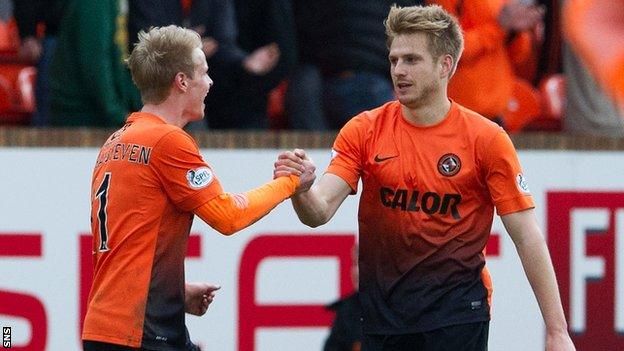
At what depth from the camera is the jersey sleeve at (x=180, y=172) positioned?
5648mm

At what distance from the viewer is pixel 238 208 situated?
577 cm

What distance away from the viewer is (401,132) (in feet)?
20.3

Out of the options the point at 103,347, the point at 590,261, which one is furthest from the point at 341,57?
the point at 103,347

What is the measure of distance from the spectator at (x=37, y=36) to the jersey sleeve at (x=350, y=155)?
2740mm

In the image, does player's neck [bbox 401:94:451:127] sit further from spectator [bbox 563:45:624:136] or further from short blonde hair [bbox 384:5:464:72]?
spectator [bbox 563:45:624:136]

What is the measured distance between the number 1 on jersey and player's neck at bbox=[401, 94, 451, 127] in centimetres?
124

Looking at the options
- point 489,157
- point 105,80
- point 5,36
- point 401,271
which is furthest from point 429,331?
point 5,36

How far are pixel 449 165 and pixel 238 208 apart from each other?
33.9 inches

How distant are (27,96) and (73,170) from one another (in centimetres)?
47

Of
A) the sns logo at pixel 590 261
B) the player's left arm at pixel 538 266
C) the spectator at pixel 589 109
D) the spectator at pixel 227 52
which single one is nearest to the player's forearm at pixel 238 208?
the player's left arm at pixel 538 266

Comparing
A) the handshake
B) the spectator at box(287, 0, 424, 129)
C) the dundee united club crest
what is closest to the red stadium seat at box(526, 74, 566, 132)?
the spectator at box(287, 0, 424, 129)

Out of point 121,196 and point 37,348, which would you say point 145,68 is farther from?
point 37,348

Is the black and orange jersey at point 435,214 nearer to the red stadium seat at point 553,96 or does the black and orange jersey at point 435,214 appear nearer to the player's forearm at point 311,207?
the player's forearm at point 311,207

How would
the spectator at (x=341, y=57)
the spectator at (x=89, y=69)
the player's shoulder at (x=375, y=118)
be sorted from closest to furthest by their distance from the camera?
the player's shoulder at (x=375, y=118) < the spectator at (x=89, y=69) < the spectator at (x=341, y=57)
